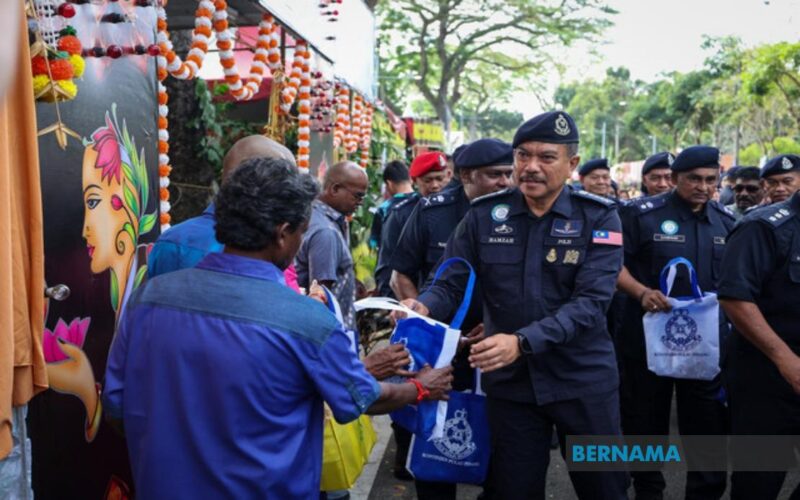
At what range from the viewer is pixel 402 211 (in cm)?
628

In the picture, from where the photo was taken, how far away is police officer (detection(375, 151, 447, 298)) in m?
5.87

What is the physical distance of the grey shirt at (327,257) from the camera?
457 cm

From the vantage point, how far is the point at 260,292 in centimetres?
222

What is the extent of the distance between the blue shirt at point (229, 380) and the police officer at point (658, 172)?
5382 millimetres

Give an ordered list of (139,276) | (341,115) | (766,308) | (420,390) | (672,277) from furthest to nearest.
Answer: (341,115)
(672,277)
(139,276)
(766,308)
(420,390)

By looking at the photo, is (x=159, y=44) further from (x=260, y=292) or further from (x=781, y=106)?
(x=781, y=106)

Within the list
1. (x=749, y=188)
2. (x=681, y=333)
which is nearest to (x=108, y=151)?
(x=681, y=333)

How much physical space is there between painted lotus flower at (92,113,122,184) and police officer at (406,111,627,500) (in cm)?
157

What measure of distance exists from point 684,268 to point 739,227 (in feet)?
4.02

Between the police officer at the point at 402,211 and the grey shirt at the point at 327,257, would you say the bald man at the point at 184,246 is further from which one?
the police officer at the point at 402,211

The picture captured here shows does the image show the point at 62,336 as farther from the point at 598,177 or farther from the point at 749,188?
the point at 749,188

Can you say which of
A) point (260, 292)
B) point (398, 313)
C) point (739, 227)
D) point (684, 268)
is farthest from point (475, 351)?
point (684, 268)

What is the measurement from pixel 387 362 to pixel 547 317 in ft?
2.76

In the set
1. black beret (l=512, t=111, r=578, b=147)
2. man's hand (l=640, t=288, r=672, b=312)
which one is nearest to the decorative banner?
black beret (l=512, t=111, r=578, b=147)
